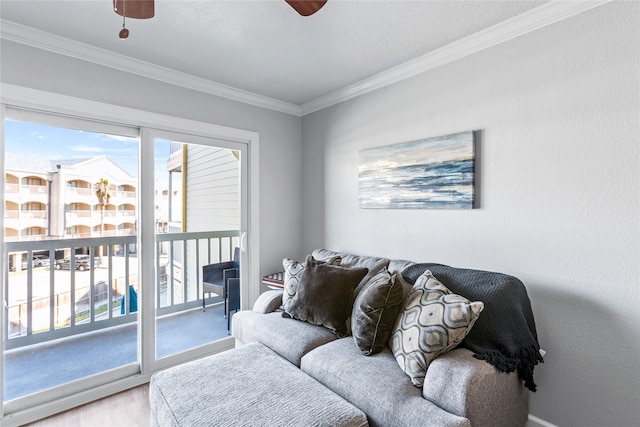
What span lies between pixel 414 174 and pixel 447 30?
98 centimetres

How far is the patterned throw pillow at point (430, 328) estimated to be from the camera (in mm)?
1570

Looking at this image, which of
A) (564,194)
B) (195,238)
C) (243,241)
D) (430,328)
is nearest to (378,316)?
(430,328)

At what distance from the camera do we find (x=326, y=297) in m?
2.21

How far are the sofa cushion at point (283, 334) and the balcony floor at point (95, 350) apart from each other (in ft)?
2.21

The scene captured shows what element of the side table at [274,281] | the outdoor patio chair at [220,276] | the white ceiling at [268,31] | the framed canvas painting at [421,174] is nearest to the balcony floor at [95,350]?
the outdoor patio chair at [220,276]

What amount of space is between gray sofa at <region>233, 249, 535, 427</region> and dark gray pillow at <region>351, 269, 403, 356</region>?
6cm

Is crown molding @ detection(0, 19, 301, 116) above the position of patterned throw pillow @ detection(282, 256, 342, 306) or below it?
above

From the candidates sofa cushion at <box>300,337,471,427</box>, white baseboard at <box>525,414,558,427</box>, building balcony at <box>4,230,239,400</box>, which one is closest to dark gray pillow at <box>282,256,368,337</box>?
sofa cushion at <box>300,337,471,427</box>

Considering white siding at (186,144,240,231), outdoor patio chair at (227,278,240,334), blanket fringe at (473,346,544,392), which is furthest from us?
outdoor patio chair at (227,278,240,334)

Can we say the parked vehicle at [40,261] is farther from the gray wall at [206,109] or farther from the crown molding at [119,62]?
the crown molding at [119,62]

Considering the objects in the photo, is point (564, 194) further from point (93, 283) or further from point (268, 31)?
point (93, 283)

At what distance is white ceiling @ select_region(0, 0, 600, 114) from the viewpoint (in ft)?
6.06

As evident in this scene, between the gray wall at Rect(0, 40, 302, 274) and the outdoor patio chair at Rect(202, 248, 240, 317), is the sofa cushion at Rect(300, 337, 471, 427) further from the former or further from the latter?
the gray wall at Rect(0, 40, 302, 274)

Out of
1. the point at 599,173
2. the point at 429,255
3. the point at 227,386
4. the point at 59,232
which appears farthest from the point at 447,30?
the point at 59,232
